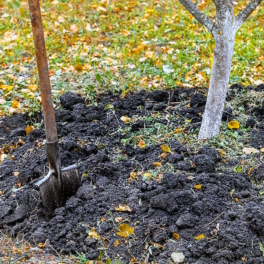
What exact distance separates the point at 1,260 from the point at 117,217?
0.71m

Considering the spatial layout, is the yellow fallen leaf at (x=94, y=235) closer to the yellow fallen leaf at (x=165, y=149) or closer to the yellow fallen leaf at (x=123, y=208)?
the yellow fallen leaf at (x=123, y=208)

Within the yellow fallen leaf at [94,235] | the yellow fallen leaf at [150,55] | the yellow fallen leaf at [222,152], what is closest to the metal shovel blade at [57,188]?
the yellow fallen leaf at [94,235]

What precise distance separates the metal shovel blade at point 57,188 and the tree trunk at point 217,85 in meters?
1.09

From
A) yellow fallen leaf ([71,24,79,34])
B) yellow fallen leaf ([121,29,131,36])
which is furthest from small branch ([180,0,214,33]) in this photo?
yellow fallen leaf ([71,24,79,34])

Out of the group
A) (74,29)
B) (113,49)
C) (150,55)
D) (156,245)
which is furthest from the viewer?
(74,29)

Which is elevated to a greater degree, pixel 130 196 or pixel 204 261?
pixel 130 196

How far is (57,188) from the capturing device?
8.15 feet

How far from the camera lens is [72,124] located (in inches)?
131

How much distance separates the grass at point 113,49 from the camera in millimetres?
3992

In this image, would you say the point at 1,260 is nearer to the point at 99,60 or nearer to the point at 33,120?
the point at 33,120

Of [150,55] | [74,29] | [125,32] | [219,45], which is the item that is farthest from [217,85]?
[74,29]

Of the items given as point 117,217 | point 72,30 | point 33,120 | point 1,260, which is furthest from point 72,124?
point 72,30

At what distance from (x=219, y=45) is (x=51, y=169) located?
1.50 meters

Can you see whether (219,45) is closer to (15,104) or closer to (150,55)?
(150,55)
